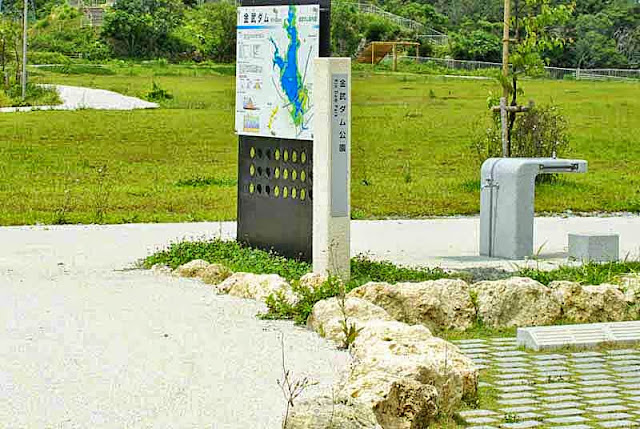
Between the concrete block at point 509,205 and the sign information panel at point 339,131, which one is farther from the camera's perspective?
the concrete block at point 509,205

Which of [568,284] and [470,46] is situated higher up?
[470,46]

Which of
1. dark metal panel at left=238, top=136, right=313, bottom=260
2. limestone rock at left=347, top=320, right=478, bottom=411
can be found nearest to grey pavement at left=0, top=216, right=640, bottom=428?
limestone rock at left=347, top=320, right=478, bottom=411

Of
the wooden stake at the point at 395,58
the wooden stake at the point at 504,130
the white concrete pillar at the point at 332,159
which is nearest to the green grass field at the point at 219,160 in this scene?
the wooden stake at the point at 504,130

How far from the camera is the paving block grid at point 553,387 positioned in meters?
6.16

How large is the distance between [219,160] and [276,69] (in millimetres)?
11280

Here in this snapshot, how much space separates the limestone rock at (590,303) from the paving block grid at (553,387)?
733 mm

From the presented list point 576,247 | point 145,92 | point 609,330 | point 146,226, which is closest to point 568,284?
point 609,330

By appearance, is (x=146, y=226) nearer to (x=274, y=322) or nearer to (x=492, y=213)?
(x=492, y=213)

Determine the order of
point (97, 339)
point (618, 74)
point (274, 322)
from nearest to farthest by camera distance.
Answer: point (97, 339) → point (274, 322) → point (618, 74)

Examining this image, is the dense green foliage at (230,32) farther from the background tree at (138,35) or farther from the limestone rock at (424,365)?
the limestone rock at (424,365)

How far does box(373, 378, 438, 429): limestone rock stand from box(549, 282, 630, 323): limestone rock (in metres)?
2.81

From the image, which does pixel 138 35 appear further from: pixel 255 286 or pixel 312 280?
pixel 312 280

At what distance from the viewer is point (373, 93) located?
4322 cm

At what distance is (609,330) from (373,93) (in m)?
35.6
